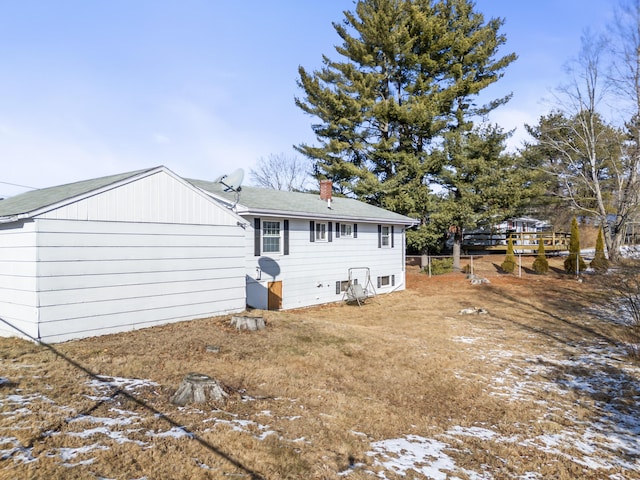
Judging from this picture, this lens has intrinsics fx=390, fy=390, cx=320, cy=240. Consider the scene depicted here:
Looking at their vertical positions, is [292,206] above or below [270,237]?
above

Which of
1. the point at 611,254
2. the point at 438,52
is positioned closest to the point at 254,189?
the point at 438,52

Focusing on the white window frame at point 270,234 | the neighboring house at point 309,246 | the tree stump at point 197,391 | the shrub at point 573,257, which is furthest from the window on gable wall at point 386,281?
the tree stump at point 197,391

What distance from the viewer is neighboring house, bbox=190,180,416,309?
12.9 meters

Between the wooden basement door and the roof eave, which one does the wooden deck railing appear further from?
the wooden basement door

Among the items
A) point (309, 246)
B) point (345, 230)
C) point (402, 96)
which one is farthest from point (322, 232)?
point (402, 96)

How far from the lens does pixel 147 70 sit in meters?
16.2

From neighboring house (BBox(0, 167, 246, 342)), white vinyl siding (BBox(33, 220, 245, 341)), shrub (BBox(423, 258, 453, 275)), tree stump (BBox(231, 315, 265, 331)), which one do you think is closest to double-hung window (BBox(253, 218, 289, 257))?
white vinyl siding (BBox(33, 220, 245, 341))

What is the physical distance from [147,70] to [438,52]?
58.9 ft

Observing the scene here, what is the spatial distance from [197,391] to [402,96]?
25.7 metres

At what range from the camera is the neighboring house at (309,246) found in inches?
509

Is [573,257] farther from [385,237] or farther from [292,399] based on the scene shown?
[292,399]

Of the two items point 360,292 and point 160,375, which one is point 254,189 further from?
point 160,375

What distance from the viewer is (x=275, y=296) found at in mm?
13625

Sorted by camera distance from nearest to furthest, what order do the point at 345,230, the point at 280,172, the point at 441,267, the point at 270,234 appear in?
the point at 270,234
the point at 345,230
the point at 441,267
the point at 280,172
